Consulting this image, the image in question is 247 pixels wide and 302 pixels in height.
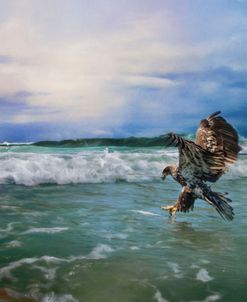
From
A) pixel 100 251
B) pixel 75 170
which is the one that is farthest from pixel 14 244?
pixel 75 170

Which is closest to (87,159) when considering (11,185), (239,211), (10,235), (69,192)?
(11,185)

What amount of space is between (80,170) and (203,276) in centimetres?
841

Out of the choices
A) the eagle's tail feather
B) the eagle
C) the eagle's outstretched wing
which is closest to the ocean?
the eagle's tail feather

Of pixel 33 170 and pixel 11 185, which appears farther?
pixel 33 170

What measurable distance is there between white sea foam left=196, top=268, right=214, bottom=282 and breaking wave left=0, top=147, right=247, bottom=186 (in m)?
6.86

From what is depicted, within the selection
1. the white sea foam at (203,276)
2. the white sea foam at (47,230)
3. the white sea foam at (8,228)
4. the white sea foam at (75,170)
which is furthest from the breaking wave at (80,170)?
the white sea foam at (203,276)

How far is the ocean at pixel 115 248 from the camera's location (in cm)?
400

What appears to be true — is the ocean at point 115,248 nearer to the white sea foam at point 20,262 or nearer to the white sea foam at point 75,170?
the white sea foam at point 20,262

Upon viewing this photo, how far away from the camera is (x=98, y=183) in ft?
37.2

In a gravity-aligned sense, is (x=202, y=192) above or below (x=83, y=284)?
above

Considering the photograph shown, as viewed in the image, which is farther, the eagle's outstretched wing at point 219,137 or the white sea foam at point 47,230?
the eagle's outstretched wing at point 219,137

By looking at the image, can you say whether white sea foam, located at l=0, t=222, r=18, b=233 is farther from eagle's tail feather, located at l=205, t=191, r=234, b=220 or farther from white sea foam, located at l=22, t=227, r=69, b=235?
eagle's tail feather, located at l=205, t=191, r=234, b=220

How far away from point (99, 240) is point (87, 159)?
8.88 m

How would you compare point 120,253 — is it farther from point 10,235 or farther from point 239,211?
point 239,211
